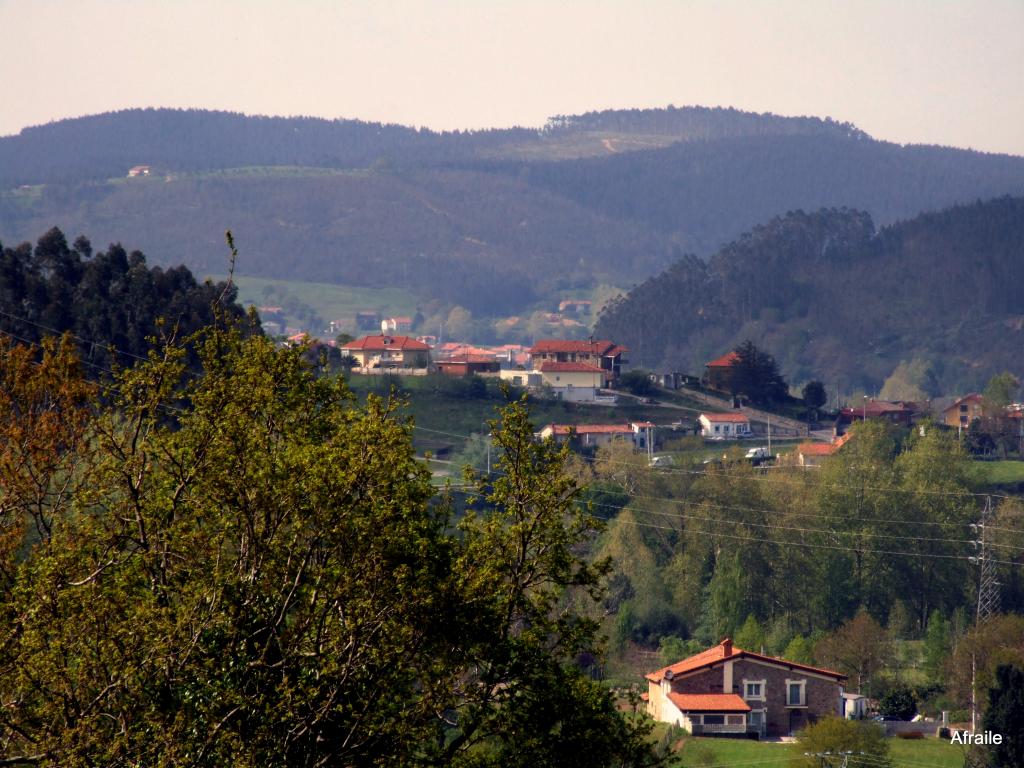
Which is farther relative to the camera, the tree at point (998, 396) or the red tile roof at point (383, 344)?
the tree at point (998, 396)

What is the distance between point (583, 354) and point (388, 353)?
14964 mm

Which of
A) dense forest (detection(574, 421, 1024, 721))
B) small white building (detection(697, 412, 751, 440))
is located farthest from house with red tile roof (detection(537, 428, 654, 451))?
dense forest (detection(574, 421, 1024, 721))

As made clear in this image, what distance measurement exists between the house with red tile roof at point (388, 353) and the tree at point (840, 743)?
65.9 meters

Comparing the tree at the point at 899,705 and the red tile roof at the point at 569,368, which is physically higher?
the red tile roof at the point at 569,368

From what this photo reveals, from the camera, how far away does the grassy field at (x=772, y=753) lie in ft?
143

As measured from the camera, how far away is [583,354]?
11850 cm

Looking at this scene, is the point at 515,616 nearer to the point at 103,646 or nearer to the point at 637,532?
the point at 103,646

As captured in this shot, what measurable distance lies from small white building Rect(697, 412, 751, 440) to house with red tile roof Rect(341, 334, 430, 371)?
16993 millimetres

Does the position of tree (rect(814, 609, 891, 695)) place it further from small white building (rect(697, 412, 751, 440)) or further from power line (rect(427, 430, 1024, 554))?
small white building (rect(697, 412, 751, 440))

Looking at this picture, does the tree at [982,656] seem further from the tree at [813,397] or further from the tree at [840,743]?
the tree at [813,397]

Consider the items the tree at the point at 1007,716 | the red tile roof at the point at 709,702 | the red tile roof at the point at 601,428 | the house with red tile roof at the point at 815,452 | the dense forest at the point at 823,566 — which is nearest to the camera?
the tree at the point at 1007,716

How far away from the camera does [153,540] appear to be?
14.2 metres

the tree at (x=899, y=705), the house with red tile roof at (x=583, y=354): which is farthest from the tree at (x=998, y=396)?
the tree at (x=899, y=705)

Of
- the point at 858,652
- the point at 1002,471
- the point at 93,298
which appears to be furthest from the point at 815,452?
the point at 93,298
